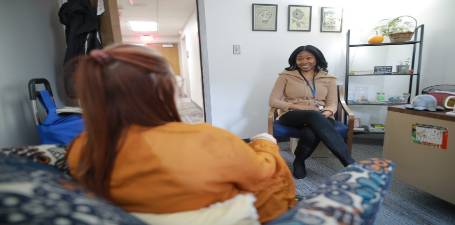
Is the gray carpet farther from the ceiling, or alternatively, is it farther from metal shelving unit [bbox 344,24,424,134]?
the ceiling

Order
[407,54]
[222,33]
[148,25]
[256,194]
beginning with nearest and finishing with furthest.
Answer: [256,194], [222,33], [407,54], [148,25]

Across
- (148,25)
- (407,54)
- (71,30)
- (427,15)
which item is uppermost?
(148,25)

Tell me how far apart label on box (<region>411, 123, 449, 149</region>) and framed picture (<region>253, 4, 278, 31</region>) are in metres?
1.69

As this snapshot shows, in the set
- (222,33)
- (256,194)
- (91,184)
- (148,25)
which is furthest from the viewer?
(148,25)

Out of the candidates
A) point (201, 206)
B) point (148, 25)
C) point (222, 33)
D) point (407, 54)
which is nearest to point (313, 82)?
point (222, 33)

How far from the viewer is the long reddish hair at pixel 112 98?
1.56ft

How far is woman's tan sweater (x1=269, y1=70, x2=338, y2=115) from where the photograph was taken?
6.78ft

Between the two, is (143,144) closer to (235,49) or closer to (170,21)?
(235,49)

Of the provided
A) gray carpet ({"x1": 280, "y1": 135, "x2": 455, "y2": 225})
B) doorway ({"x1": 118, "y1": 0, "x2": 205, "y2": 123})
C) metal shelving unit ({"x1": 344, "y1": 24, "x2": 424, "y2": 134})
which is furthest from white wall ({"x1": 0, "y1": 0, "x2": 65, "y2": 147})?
metal shelving unit ({"x1": 344, "y1": 24, "x2": 424, "y2": 134})

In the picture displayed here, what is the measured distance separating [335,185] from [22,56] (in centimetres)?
208

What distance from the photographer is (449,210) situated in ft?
4.70

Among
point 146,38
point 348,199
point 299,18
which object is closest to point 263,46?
point 299,18

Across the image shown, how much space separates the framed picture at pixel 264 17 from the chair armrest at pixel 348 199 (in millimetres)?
2150

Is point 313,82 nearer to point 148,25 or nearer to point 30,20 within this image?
point 30,20
